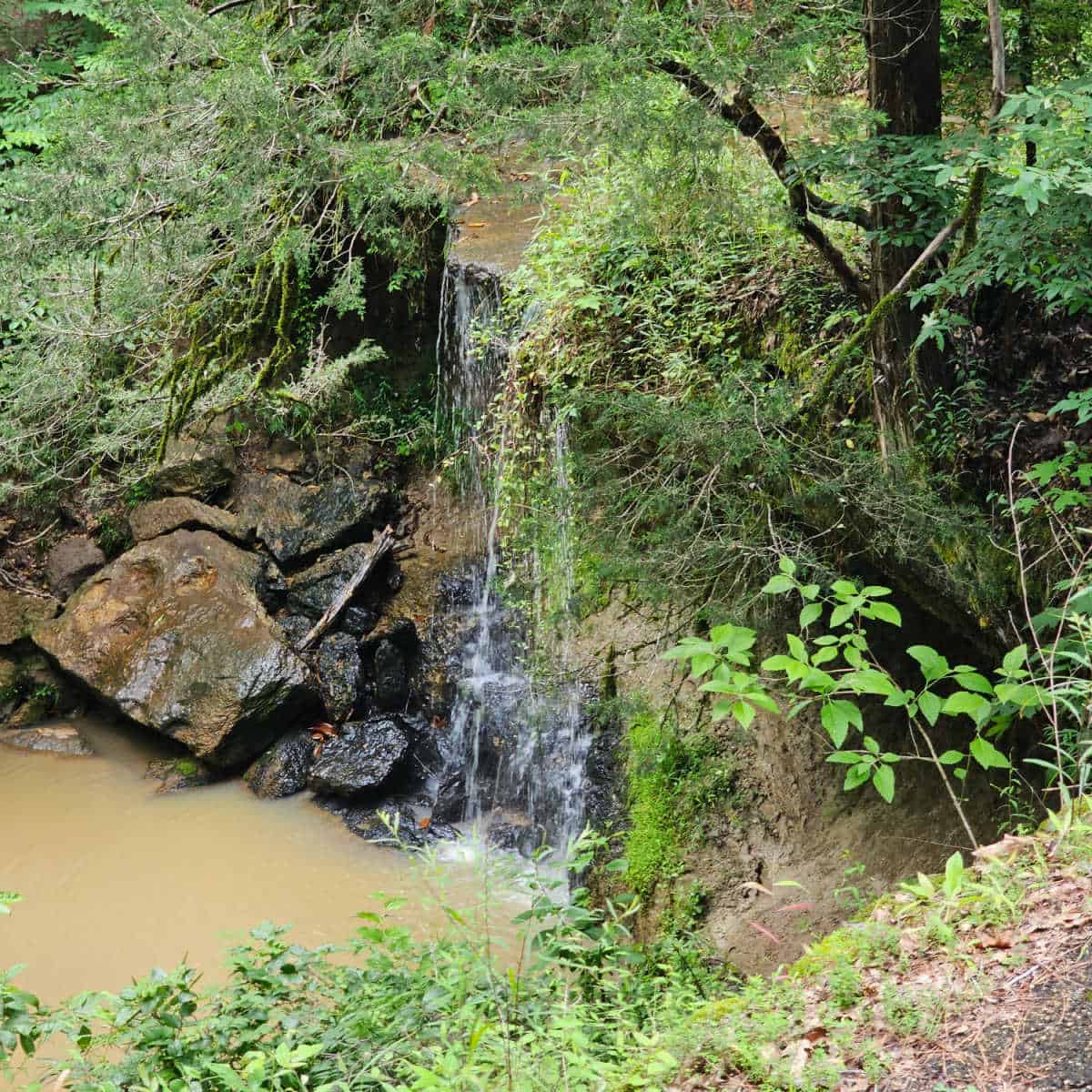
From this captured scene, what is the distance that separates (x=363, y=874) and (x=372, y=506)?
3.11m

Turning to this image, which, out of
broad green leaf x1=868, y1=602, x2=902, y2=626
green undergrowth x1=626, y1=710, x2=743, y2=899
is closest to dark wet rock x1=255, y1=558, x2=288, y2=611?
green undergrowth x1=626, y1=710, x2=743, y2=899

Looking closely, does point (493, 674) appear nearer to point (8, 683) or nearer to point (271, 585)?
point (271, 585)

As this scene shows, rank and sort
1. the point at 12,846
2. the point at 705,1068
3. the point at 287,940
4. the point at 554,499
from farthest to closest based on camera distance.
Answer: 1. the point at 12,846
2. the point at 287,940
3. the point at 554,499
4. the point at 705,1068

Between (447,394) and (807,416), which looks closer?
(807,416)

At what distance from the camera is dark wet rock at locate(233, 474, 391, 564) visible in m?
7.76

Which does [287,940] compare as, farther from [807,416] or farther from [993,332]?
[993,332]

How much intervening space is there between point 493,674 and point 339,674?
Result: 1.14 metres

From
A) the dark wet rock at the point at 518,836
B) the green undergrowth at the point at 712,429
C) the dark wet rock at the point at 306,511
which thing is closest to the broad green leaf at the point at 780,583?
the green undergrowth at the point at 712,429

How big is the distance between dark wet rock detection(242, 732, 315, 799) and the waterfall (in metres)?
0.98

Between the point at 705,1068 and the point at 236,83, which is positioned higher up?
the point at 236,83

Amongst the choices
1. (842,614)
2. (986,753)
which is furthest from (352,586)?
(986,753)

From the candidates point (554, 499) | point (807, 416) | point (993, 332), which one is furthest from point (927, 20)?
point (554, 499)

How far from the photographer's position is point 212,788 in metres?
6.75

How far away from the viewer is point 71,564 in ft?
26.7
